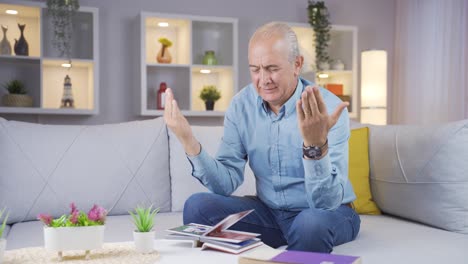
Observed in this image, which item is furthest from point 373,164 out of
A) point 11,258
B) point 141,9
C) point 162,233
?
point 141,9

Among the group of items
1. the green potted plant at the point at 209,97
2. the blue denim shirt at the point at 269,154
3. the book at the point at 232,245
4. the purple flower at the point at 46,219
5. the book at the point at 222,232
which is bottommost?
the book at the point at 232,245

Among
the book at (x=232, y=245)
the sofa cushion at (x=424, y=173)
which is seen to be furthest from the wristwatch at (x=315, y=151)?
the sofa cushion at (x=424, y=173)

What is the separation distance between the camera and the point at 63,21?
389 cm

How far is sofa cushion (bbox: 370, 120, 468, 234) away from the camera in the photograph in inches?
77.4

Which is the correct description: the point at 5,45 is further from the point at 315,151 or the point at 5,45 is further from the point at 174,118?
the point at 315,151

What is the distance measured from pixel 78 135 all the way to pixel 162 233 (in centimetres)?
66

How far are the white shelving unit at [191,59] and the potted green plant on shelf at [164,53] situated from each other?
0.06 meters

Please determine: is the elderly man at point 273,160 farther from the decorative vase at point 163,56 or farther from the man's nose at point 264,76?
the decorative vase at point 163,56

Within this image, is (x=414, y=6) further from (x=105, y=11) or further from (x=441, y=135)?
(x=441, y=135)

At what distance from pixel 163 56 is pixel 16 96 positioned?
3.75 feet

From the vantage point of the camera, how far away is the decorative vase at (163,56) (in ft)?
13.9

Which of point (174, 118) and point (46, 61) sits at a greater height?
point (46, 61)

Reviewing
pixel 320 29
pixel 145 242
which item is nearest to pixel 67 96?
pixel 320 29

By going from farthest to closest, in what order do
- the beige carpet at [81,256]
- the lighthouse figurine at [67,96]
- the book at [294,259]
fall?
the lighthouse figurine at [67,96] → the beige carpet at [81,256] → the book at [294,259]
